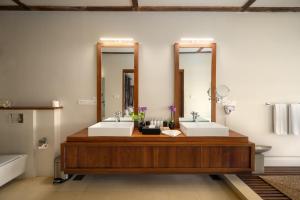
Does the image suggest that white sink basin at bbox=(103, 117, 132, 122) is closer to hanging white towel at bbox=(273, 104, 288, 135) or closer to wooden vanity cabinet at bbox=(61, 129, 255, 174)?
wooden vanity cabinet at bbox=(61, 129, 255, 174)

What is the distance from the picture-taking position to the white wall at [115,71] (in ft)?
10.9

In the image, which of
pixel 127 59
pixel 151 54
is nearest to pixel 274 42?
pixel 151 54

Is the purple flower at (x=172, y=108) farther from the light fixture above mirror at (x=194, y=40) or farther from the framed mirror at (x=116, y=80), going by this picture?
the light fixture above mirror at (x=194, y=40)

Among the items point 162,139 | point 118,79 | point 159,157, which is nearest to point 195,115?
point 162,139

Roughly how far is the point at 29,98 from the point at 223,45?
307 cm

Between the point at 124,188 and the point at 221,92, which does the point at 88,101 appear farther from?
the point at 221,92

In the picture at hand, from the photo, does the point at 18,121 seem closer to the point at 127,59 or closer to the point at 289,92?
the point at 127,59

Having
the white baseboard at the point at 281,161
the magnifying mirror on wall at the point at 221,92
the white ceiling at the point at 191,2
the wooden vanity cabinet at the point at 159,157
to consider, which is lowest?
the white baseboard at the point at 281,161

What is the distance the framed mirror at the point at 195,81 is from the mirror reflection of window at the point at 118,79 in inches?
27.4

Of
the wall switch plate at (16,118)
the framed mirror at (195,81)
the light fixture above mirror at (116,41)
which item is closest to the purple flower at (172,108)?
the framed mirror at (195,81)

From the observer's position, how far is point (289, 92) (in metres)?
3.43

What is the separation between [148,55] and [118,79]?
1.92 feet

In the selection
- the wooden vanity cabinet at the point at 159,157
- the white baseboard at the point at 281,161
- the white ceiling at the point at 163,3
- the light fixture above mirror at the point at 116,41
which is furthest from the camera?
the white baseboard at the point at 281,161

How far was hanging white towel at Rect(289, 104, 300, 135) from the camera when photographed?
3316 millimetres
